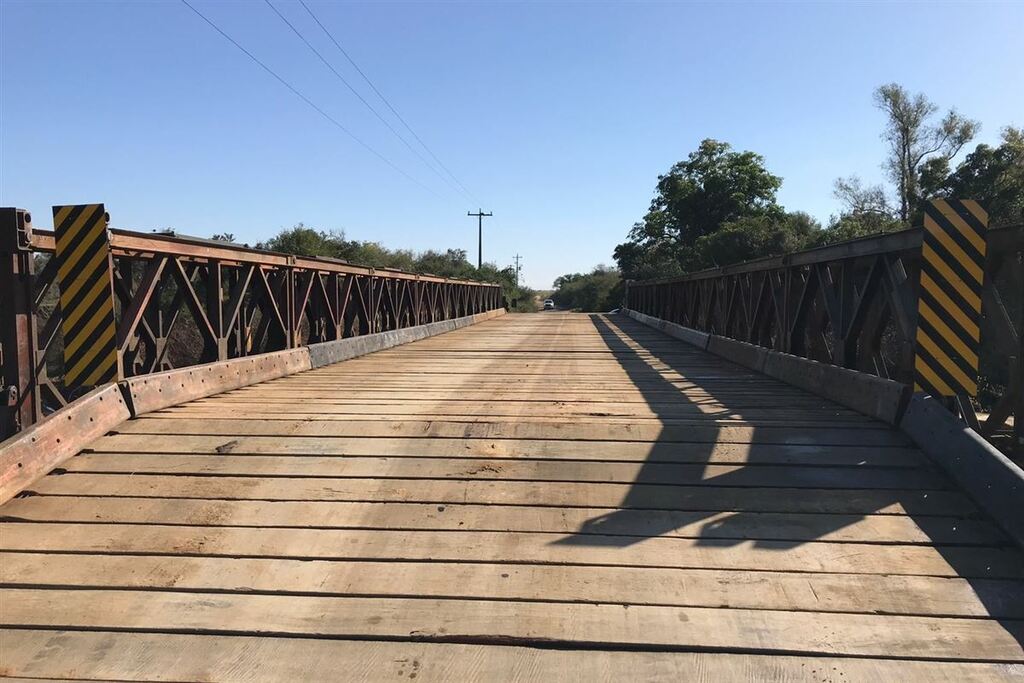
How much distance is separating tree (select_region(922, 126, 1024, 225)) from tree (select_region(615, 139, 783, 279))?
1997cm

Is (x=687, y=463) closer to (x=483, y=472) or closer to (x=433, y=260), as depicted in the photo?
(x=483, y=472)

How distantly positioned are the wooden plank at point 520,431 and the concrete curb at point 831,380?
10.8 inches

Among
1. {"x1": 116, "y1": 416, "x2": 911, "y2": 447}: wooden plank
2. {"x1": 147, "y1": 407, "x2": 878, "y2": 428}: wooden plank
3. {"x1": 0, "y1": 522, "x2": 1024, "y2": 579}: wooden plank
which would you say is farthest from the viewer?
{"x1": 147, "y1": 407, "x2": 878, "y2": 428}: wooden plank

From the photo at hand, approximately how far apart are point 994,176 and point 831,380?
36.0 metres

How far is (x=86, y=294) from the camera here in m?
4.95

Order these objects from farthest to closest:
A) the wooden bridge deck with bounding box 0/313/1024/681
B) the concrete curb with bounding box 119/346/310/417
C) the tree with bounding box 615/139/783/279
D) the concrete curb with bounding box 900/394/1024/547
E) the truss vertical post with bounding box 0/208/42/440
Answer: the tree with bounding box 615/139/783/279 < the concrete curb with bounding box 119/346/310/417 < the truss vertical post with bounding box 0/208/42/440 < the concrete curb with bounding box 900/394/1024/547 < the wooden bridge deck with bounding box 0/313/1024/681

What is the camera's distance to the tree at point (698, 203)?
59688 mm

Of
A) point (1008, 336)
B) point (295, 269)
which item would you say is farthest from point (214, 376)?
point (1008, 336)

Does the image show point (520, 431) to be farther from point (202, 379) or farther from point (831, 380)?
point (202, 379)

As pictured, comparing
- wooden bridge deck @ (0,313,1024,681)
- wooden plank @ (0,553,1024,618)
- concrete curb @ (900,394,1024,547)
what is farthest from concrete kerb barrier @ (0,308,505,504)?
concrete curb @ (900,394,1024,547)

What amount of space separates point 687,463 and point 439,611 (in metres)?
1.88

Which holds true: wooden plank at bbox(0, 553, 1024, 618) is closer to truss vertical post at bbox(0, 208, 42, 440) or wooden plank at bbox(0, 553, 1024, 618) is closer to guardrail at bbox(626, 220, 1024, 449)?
guardrail at bbox(626, 220, 1024, 449)

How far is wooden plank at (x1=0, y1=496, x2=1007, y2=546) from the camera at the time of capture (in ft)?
10.6

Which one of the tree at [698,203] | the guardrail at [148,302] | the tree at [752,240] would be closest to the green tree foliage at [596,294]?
the tree at [698,203]
